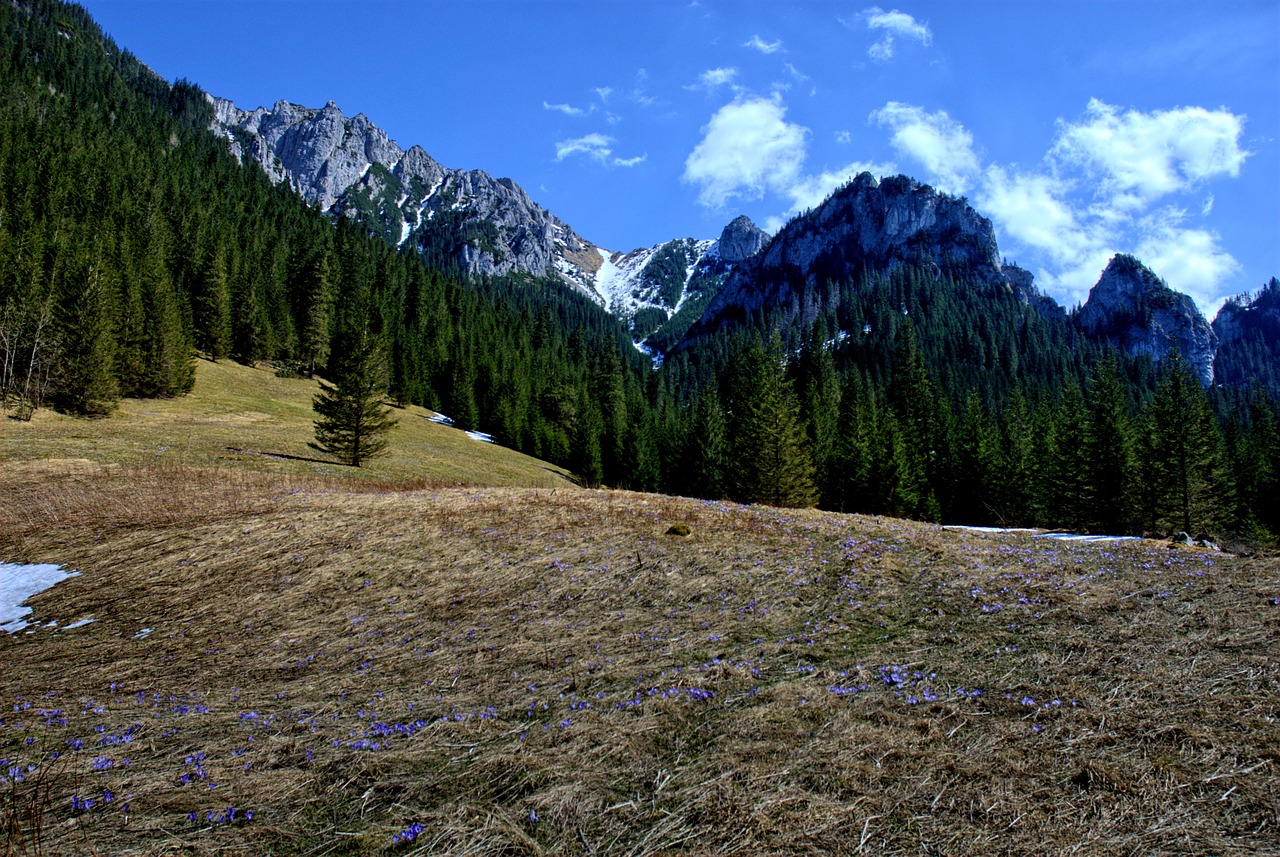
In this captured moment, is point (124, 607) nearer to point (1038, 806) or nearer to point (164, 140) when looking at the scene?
point (1038, 806)

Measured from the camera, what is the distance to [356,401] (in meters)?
35.5

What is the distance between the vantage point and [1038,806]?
12.7 ft

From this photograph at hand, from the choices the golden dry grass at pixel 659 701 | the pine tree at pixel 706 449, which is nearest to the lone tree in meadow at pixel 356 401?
the golden dry grass at pixel 659 701

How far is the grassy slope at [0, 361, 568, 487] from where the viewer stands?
29.5 m

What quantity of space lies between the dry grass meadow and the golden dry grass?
4 centimetres

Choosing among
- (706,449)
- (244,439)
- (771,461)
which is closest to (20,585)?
(244,439)

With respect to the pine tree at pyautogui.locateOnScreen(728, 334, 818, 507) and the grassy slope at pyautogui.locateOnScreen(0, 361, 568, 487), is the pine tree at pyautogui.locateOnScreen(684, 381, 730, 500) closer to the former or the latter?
the pine tree at pyautogui.locateOnScreen(728, 334, 818, 507)

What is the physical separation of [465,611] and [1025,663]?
28.9 ft

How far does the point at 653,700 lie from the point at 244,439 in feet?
134

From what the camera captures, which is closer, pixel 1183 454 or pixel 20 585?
pixel 20 585

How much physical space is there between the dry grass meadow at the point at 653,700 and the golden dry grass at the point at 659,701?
0.04 metres

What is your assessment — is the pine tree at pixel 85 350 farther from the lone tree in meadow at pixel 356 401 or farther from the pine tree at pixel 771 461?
the pine tree at pixel 771 461

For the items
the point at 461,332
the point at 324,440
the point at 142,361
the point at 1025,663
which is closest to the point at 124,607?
the point at 1025,663

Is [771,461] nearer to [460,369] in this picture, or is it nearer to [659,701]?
[659,701]
